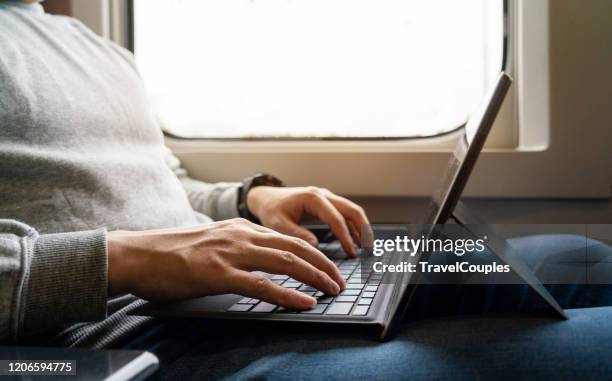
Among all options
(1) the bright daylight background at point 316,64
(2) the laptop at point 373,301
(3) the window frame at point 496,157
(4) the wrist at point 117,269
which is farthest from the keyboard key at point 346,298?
(1) the bright daylight background at point 316,64

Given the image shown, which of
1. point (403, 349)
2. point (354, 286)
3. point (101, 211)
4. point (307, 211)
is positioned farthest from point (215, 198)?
point (403, 349)

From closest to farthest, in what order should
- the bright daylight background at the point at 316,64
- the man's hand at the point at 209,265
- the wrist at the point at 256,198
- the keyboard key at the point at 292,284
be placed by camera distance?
the man's hand at the point at 209,265, the keyboard key at the point at 292,284, the wrist at the point at 256,198, the bright daylight background at the point at 316,64

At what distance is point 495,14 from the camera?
4.06 ft

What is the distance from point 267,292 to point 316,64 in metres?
0.86

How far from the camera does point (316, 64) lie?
1.32 metres

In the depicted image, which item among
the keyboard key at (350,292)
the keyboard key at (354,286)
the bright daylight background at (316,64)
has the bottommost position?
the keyboard key at (354,286)

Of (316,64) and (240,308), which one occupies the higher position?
(316,64)

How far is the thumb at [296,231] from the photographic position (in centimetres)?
97

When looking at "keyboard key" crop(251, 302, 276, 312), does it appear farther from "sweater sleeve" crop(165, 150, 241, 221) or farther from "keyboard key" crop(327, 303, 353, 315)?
"sweater sleeve" crop(165, 150, 241, 221)

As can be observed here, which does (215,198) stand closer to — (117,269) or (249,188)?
(249,188)

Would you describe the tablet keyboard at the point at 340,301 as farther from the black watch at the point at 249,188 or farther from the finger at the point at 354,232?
the black watch at the point at 249,188

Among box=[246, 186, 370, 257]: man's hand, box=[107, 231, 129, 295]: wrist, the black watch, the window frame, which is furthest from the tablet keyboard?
the window frame

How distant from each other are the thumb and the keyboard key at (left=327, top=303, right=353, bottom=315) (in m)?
0.38

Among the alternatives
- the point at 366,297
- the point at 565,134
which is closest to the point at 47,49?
the point at 366,297
